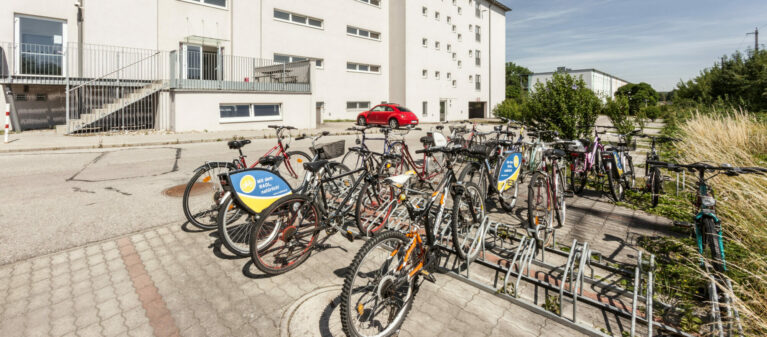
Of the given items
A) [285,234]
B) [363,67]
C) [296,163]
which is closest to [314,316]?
[285,234]

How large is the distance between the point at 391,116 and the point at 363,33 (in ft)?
31.9

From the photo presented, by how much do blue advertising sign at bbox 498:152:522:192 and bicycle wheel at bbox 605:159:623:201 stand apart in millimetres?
1587

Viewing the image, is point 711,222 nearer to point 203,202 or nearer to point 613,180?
point 613,180

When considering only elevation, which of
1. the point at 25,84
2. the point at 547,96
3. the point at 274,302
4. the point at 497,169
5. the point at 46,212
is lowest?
the point at 274,302

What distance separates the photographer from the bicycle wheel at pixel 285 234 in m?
3.48

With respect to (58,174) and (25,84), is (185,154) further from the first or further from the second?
(25,84)

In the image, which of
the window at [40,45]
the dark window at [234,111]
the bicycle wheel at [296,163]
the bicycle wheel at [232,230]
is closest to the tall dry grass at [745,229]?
the bicycle wheel at [232,230]

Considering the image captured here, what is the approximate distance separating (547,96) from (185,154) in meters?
9.45

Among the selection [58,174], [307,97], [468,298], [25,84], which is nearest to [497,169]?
[468,298]

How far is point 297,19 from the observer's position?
82.4 feet

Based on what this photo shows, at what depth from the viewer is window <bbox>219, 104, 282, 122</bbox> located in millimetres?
18094

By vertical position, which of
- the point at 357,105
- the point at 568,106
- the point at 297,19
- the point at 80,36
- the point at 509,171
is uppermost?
the point at 297,19

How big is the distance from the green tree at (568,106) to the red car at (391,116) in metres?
14.2

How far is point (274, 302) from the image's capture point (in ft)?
10.6
